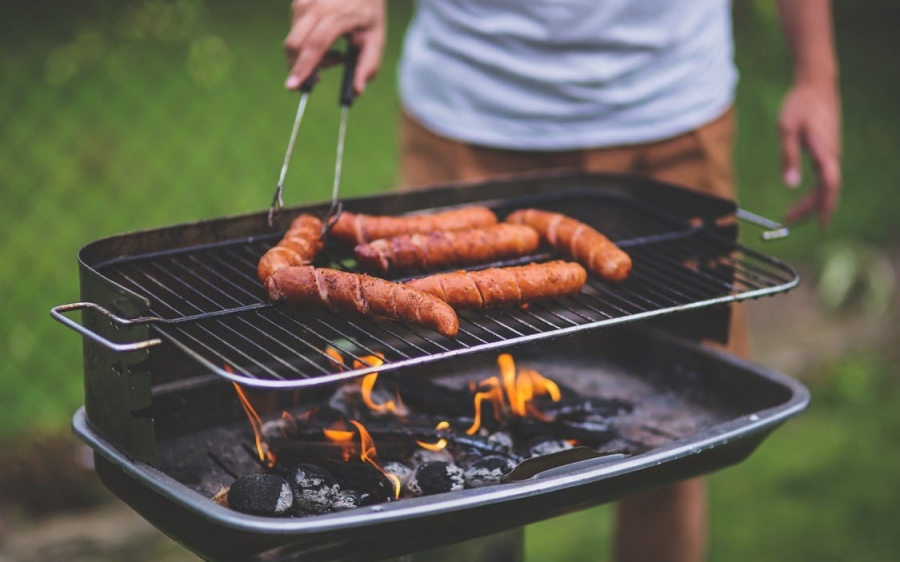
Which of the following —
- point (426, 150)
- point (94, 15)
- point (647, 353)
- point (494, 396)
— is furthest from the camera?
point (94, 15)

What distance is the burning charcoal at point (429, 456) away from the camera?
2338mm

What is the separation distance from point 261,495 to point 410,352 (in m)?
0.86

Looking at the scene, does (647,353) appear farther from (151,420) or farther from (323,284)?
(151,420)

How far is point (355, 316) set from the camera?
229 centimetres

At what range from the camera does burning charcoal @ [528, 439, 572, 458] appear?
2.40 metres

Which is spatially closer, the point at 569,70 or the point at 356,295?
the point at 356,295

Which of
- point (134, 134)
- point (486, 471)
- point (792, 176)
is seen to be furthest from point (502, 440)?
point (134, 134)

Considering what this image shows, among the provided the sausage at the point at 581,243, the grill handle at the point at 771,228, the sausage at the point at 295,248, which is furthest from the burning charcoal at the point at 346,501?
the grill handle at the point at 771,228

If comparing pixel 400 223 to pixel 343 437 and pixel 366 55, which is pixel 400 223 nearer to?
pixel 366 55

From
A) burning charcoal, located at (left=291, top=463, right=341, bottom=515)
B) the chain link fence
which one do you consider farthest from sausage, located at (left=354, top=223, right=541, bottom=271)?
the chain link fence

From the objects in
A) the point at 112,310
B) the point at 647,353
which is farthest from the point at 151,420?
the point at 647,353

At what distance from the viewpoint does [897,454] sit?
5066mm

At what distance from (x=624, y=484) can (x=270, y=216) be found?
1.06 meters

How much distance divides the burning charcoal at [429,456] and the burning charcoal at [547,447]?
0.63ft
